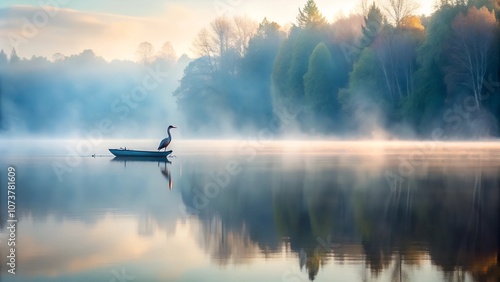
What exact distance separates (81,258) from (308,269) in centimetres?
423

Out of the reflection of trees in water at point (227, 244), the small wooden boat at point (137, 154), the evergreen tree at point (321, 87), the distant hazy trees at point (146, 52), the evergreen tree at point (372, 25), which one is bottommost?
the reflection of trees in water at point (227, 244)

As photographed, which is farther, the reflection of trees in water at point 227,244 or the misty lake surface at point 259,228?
the reflection of trees in water at point 227,244

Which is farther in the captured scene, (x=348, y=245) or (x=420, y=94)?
(x=420, y=94)

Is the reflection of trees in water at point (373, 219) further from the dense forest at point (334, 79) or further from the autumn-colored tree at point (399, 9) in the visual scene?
the autumn-colored tree at point (399, 9)

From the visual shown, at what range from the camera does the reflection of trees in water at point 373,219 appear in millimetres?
12797

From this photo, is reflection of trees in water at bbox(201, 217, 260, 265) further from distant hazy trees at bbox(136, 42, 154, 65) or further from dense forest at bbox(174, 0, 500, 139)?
distant hazy trees at bbox(136, 42, 154, 65)

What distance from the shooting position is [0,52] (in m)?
135

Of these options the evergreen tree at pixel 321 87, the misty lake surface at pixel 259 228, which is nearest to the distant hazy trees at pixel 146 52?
the evergreen tree at pixel 321 87

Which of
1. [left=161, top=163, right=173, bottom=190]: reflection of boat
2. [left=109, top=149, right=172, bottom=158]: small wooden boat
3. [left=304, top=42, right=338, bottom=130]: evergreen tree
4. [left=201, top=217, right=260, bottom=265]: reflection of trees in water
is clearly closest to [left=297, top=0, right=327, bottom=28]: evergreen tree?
[left=304, top=42, right=338, bottom=130]: evergreen tree

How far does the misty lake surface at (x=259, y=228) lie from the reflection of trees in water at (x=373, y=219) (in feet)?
0.10

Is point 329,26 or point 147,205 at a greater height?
point 329,26

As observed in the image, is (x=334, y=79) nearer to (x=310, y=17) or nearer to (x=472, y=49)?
(x=310, y=17)

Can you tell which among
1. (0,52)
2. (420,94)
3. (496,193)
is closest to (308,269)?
(496,193)

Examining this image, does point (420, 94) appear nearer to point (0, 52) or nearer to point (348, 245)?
point (348, 245)
